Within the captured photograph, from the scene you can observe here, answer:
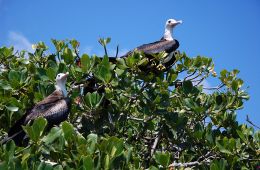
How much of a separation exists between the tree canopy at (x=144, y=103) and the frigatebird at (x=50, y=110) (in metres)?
0.08

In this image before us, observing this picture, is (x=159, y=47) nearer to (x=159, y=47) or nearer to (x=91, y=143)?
(x=159, y=47)

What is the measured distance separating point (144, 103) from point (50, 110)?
3.30ft

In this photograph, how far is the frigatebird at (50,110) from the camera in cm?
425

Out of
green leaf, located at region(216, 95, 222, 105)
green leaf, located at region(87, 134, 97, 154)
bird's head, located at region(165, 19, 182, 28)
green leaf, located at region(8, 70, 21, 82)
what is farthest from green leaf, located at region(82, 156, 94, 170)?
bird's head, located at region(165, 19, 182, 28)

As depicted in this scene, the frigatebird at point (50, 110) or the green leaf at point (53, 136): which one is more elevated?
the frigatebird at point (50, 110)

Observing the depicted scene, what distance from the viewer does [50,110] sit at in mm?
4633

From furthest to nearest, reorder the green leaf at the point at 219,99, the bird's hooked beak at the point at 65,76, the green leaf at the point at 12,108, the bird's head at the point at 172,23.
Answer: the bird's head at the point at 172,23, the green leaf at the point at 219,99, the bird's hooked beak at the point at 65,76, the green leaf at the point at 12,108

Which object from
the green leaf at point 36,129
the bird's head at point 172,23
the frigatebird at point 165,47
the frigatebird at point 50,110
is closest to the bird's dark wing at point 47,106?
the frigatebird at point 50,110

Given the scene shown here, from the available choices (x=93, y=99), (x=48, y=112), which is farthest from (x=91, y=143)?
(x=48, y=112)

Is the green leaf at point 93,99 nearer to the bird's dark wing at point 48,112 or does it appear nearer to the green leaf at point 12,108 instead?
the bird's dark wing at point 48,112

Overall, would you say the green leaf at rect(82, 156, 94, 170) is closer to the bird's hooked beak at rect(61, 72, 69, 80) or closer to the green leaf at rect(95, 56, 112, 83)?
the green leaf at rect(95, 56, 112, 83)

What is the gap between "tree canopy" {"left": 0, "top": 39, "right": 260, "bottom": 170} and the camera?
450cm

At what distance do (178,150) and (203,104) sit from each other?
0.66m

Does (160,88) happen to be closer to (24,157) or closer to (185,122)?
(185,122)
